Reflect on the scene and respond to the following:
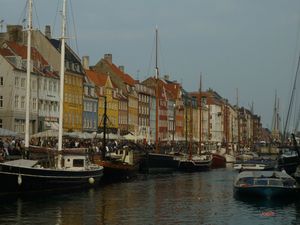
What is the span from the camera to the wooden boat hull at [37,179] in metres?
40.3

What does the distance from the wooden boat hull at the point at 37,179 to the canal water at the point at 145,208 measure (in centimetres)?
66

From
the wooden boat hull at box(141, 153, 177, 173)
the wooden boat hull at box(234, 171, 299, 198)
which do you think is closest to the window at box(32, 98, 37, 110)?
the wooden boat hull at box(141, 153, 177, 173)

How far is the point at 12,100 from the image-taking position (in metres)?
82.7

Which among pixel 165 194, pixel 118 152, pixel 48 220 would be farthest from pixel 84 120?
pixel 48 220

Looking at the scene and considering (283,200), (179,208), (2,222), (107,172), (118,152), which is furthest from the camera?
(118,152)

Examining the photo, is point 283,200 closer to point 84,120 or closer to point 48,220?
point 48,220

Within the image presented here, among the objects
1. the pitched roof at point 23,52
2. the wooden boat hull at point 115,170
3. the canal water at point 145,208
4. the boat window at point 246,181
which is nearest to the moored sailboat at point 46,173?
the canal water at point 145,208

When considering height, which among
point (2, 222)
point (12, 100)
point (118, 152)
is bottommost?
point (2, 222)

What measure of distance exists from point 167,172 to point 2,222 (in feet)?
161

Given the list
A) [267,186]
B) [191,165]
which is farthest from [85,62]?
[267,186]

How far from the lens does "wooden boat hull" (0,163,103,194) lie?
40312 millimetres

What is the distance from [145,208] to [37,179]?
8378 mm

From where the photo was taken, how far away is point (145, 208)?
127 ft

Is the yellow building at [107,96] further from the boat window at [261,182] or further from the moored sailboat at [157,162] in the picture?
the boat window at [261,182]
